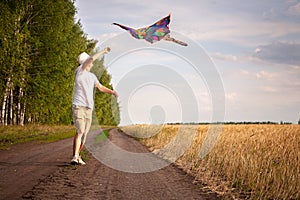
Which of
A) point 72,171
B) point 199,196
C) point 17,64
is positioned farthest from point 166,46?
point 17,64

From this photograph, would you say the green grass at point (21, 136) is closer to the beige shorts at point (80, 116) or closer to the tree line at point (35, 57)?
the tree line at point (35, 57)

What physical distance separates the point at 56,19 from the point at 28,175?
20368mm

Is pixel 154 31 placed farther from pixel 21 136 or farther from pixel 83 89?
pixel 21 136

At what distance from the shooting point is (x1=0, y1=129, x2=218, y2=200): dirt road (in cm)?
487

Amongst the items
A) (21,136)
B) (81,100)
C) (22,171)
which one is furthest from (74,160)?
(21,136)

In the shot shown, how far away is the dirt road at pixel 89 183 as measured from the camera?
192 inches

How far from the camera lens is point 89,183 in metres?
5.68

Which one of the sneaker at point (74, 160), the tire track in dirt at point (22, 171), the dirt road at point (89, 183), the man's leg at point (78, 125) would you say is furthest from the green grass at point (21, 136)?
the dirt road at point (89, 183)

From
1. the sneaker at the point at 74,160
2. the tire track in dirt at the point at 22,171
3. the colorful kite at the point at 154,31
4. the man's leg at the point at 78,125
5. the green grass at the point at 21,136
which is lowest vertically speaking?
the green grass at the point at 21,136

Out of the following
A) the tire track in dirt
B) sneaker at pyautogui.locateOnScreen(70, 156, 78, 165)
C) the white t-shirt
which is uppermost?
the white t-shirt

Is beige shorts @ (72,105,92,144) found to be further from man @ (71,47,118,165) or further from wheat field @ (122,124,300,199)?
wheat field @ (122,124,300,199)

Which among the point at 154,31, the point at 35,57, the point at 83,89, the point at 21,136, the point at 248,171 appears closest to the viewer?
the point at 248,171

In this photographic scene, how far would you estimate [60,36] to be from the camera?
24.8m

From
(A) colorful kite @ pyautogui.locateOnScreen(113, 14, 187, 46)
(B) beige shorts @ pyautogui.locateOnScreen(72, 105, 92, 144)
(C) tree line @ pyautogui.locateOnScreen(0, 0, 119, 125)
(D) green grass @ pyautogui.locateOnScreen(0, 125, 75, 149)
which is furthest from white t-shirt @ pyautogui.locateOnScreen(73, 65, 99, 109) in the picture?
(C) tree line @ pyautogui.locateOnScreen(0, 0, 119, 125)
